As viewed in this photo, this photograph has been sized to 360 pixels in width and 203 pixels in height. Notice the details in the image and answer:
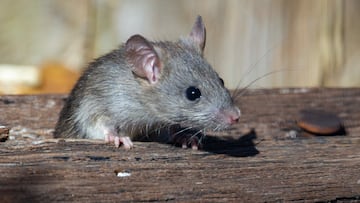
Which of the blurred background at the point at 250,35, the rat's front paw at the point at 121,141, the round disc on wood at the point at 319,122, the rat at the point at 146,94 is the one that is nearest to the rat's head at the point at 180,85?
the rat at the point at 146,94

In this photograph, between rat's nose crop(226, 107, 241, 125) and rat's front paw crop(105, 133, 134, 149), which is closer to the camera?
rat's front paw crop(105, 133, 134, 149)

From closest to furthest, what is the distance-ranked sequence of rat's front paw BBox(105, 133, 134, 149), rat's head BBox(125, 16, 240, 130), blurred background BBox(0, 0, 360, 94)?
rat's front paw BBox(105, 133, 134, 149) → rat's head BBox(125, 16, 240, 130) → blurred background BBox(0, 0, 360, 94)

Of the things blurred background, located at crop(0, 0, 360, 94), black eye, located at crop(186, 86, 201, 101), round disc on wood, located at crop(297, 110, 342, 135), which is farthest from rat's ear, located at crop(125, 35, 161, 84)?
blurred background, located at crop(0, 0, 360, 94)

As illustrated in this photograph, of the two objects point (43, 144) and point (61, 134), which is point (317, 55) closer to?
point (61, 134)

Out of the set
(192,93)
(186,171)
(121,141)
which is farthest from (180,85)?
(186,171)

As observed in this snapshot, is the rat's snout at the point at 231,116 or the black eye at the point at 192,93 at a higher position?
the black eye at the point at 192,93

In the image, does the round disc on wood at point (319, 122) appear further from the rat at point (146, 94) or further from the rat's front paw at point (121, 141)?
the rat's front paw at point (121, 141)

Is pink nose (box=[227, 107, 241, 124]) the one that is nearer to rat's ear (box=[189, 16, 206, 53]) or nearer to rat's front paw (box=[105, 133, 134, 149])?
rat's front paw (box=[105, 133, 134, 149])

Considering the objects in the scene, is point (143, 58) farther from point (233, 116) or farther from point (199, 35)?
point (233, 116)
